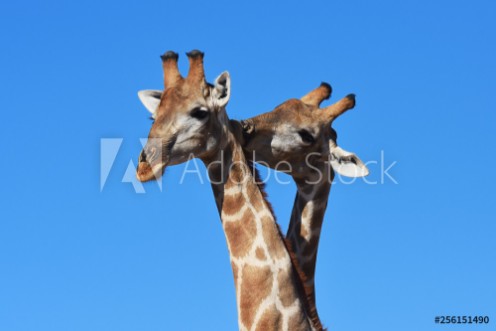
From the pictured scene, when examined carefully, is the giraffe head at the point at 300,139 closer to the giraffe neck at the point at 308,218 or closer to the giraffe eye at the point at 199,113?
the giraffe neck at the point at 308,218

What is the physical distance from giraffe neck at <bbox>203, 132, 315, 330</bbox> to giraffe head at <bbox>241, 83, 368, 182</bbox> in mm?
1213

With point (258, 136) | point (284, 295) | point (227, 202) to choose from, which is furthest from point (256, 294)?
point (258, 136)

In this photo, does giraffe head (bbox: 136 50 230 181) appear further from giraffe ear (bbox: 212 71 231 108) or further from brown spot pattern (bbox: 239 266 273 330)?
brown spot pattern (bbox: 239 266 273 330)

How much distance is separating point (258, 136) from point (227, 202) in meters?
1.62

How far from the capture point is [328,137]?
38.4ft

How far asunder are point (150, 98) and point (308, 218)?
2532 mm

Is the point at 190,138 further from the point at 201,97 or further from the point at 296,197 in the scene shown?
the point at 296,197

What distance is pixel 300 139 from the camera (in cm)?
1128

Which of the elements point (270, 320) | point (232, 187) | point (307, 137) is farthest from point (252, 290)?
point (307, 137)

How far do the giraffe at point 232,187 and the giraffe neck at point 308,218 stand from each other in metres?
1.94

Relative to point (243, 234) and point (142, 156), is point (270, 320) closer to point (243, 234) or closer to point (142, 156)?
point (243, 234)

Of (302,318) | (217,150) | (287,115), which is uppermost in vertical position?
(287,115)

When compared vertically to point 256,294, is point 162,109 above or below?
above

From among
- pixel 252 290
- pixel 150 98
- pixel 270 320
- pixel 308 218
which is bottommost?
pixel 270 320
